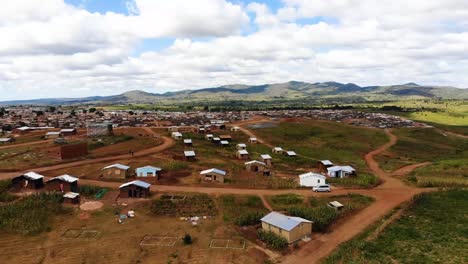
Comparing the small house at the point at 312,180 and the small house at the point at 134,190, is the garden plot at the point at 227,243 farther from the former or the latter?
the small house at the point at 312,180

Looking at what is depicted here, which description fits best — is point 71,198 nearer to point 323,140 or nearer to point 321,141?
point 321,141

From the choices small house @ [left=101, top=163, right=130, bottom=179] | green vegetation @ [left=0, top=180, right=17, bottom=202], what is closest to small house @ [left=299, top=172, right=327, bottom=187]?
small house @ [left=101, top=163, right=130, bottom=179]

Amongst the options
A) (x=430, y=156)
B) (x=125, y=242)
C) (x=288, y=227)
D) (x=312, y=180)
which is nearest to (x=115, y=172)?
(x=125, y=242)

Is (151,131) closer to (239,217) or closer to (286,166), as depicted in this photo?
(286,166)

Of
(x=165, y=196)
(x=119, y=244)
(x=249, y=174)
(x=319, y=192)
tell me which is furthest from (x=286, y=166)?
(x=119, y=244)

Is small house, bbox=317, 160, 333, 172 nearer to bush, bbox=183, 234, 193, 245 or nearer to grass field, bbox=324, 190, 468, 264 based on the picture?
grass field, bbox=324, 190, 468, 264
